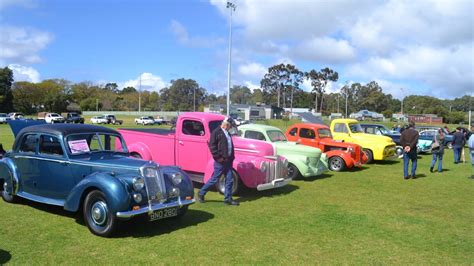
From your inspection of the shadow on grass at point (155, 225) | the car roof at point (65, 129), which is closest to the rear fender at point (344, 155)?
the shadow on grass at point (155, 225)

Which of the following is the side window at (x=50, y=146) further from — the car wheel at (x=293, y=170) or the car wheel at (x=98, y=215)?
the car wheel at (x=293, y=170)

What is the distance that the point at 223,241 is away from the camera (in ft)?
20.5

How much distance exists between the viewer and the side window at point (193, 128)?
10.2m

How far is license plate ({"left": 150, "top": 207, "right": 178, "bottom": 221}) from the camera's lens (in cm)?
628

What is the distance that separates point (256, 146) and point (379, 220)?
3.45 meters

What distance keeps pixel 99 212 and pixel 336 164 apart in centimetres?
1030

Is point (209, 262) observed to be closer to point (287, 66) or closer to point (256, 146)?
point (256, 146)

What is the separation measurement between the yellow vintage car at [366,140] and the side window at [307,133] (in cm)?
275

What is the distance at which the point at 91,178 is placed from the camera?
6312 mm

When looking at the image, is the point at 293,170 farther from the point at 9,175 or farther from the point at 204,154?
the point at 9,175

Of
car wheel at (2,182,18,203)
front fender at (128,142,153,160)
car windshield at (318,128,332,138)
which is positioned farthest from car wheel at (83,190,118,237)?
car windshield at (318,128,332,138)

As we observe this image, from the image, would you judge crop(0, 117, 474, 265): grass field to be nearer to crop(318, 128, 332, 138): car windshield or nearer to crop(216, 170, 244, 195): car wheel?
crop(216, 170, 244, 195): car wheel

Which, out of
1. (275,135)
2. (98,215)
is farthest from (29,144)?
(275,135)

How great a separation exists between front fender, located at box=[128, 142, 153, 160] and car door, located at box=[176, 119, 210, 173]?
0.89m
